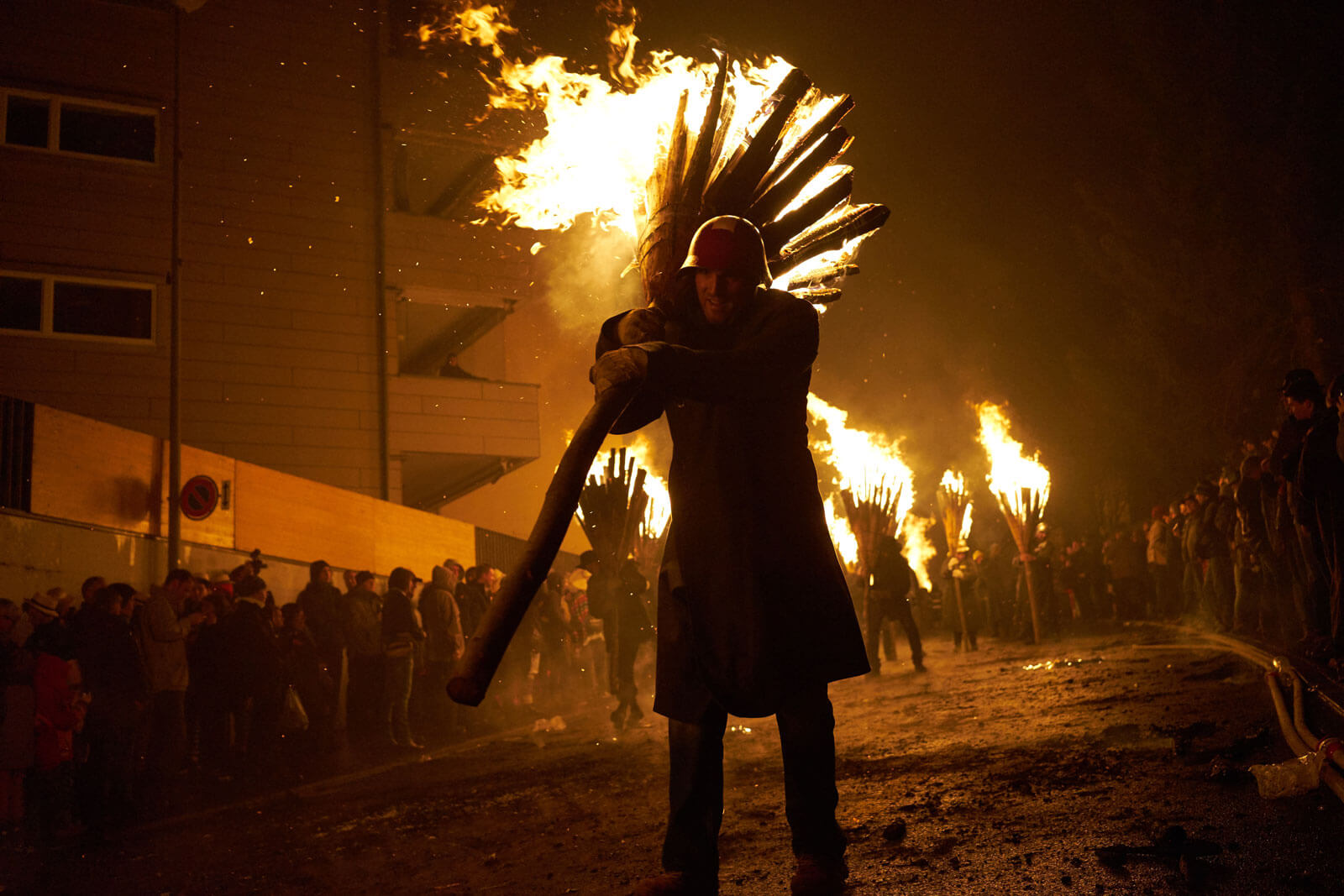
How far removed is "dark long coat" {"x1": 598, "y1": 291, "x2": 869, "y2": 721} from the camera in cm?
337

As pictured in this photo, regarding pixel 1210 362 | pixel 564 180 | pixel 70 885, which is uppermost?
pixel 1210 362

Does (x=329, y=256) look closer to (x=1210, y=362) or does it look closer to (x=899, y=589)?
(x=899, y=589)

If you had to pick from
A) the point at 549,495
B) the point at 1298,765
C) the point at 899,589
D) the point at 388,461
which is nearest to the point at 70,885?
the point at 549,495

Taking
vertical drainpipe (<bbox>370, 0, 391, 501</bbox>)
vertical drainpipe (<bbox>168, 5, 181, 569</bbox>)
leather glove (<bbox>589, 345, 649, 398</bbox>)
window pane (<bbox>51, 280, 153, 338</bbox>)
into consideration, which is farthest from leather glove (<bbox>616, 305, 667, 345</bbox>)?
vertical drainpipe (<bbox>370, 0, 391, 501</bbox>)

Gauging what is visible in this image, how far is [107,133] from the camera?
2145 centimetres

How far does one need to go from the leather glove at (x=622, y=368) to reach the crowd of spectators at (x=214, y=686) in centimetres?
702

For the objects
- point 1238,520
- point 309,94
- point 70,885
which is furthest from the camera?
point 309,94

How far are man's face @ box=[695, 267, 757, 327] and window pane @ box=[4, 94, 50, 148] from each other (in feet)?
70.4

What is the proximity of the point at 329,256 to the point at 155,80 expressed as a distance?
4.82 m

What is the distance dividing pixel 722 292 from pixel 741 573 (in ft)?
3.32

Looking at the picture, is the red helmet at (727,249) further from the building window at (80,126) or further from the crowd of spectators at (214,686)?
the building window at (80,126)

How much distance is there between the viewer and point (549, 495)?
3092 mm

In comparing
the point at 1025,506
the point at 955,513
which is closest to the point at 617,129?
the point at 1025,506

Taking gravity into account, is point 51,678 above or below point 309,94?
below
